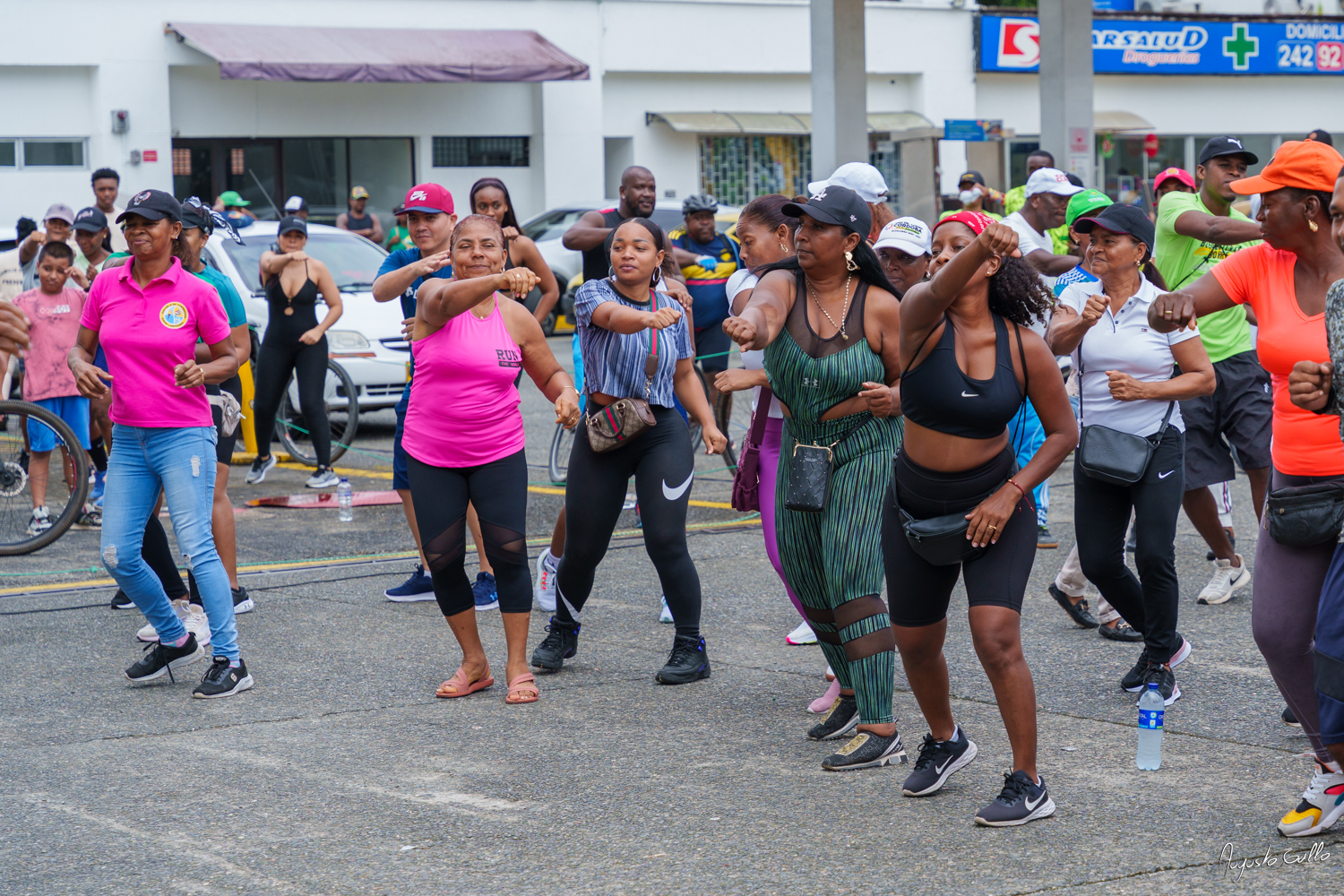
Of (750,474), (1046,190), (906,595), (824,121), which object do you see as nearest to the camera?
(906,595)

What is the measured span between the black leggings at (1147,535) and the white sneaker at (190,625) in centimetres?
371

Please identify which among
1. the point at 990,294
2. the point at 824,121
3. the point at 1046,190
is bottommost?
the point at 990,294

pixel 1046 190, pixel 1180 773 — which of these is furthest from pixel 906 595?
pixel 1046 190

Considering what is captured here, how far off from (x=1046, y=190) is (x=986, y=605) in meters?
5.29

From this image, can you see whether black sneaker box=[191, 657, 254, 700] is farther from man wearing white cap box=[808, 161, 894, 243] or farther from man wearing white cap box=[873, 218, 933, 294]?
man wearing white cap box=[808, 161, 894, 243]

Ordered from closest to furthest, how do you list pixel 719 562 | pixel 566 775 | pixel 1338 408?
pixel 1338 408, pixel 566 775, pixel 719 562

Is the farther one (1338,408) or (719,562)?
(719,562)

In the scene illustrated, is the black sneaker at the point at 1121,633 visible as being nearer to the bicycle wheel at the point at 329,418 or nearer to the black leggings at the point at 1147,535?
the black leggings at the point at 1147,535

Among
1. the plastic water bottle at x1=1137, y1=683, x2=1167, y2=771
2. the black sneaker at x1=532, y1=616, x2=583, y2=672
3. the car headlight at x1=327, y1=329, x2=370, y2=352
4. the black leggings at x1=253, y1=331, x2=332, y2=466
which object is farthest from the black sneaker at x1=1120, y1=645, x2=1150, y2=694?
the car headlight at x1=327, y1=329, x2=370, y2=352

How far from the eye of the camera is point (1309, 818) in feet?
14.4

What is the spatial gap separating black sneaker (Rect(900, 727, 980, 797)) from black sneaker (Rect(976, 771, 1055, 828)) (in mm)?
290

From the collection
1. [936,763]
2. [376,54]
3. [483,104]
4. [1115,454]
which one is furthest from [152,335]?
[483,104]

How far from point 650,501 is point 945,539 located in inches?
79.0

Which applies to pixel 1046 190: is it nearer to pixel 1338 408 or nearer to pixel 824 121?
pixel 1338 408
